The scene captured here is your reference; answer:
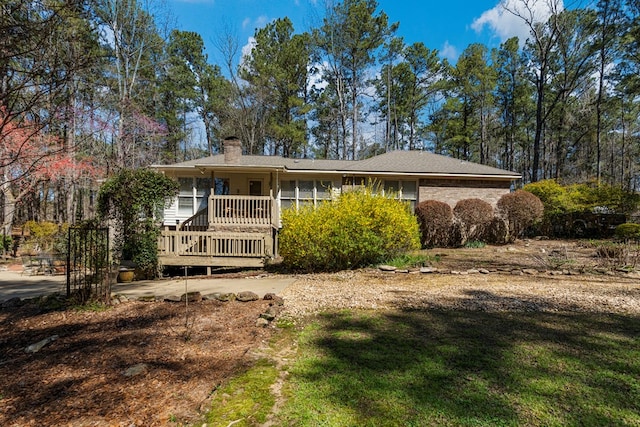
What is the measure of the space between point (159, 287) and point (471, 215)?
11.1m

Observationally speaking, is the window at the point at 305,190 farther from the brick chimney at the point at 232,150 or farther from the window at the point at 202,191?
the window at the point at 202,191

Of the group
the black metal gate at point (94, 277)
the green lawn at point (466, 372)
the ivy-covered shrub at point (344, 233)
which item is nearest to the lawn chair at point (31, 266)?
the black metal gate at point (94, 277)

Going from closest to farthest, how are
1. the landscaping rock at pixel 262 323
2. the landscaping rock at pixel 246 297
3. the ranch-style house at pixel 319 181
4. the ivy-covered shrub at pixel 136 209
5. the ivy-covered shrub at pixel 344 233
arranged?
the landscaping rock at pixel 262 323
the landscaping rock at pixel 246 297
the ivy-covered shrub at pixel 344 233
the ivy-covered shrub at pixel 136 209
the ranch-style house at pixel 319 181

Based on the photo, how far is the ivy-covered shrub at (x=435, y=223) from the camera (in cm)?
1267

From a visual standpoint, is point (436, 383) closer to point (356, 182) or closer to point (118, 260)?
point (118, 260)

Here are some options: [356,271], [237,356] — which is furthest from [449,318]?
[356,271]

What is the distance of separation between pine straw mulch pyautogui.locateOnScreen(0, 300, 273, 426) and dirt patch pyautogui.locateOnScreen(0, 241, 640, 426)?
0.03ft

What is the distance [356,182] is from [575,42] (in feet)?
72.3

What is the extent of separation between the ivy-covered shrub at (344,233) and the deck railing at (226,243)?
126 cm

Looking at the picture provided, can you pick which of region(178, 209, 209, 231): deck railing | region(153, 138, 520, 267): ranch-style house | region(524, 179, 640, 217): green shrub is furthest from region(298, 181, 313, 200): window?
region(524, 179, 640, 217): green shrub

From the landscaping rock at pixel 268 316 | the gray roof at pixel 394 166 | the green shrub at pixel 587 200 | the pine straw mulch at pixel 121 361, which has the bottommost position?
the pine straw mulch at pixel 121 361

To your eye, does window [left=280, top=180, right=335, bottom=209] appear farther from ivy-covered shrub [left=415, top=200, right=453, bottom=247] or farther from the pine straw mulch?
the pine straw mulch

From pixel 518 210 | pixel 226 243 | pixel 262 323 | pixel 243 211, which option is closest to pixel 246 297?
pixel 262 323

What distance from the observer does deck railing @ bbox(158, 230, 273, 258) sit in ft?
31.3
